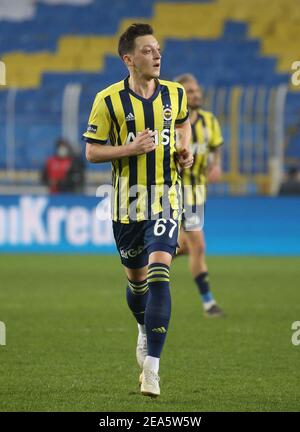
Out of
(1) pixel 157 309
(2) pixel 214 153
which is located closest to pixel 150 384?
(1) pixel 157 309

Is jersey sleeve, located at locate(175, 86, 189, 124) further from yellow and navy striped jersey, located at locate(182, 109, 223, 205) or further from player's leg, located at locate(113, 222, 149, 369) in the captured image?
yellow and navy striped jersey, located at locate(182, 109, 223, 205)

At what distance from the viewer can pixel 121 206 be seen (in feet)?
22.0

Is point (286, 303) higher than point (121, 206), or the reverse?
point (121, 206)

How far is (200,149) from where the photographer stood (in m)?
10.8

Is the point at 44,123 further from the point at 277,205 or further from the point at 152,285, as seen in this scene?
the point at 152,285

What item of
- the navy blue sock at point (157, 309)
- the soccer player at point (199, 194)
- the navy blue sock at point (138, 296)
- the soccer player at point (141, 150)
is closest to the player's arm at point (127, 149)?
the soccer player at point (141, 150)

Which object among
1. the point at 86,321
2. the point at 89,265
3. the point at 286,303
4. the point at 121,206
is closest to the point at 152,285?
the point at 121,206

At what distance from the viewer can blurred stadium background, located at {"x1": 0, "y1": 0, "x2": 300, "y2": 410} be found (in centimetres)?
788

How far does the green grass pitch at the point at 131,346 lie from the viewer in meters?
6.10

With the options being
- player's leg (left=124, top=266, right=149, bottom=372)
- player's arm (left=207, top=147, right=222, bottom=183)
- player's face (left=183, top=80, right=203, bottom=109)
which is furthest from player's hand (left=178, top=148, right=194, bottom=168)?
player's arm (left=207, top=147, right=222, bottom=183)

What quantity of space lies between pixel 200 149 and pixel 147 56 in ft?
14.0

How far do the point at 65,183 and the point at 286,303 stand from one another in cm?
799

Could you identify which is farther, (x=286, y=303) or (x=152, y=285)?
(x=286, y=303)
